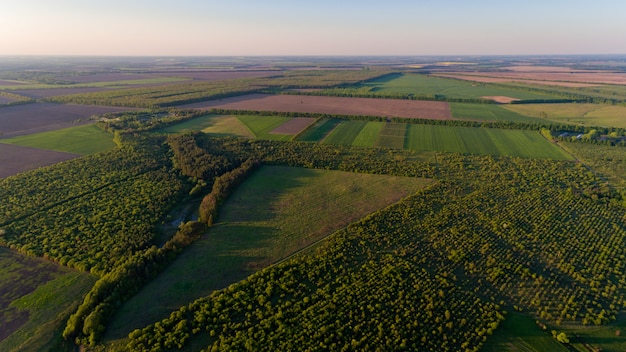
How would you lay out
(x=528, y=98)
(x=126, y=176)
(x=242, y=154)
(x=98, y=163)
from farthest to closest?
1. (x=528, y=98)
2. (x=242, y=154)
3. (x=98, y=163)
4. (x=126, y=176)

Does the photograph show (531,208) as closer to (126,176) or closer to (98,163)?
(126,176)

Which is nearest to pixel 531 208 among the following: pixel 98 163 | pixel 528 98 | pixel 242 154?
pixel 242 154

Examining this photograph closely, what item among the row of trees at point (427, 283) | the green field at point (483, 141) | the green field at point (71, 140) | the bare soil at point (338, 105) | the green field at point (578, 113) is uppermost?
the bare soil at point (338, 105)

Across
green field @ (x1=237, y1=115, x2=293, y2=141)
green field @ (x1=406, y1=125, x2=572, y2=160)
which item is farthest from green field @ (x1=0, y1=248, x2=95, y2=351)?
green field @ (x1=406, y1=125, x2=572, y2=160)

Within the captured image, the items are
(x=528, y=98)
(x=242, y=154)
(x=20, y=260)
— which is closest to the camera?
(x=20, y=260)

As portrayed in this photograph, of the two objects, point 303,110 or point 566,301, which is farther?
point 303,110

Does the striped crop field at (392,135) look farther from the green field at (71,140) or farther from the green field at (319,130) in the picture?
the green field at (71,140)

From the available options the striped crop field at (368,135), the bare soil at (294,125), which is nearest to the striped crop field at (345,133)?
the striped crop field at (368,135)
